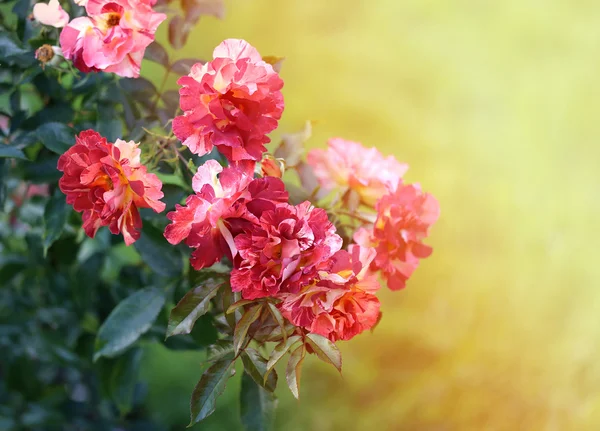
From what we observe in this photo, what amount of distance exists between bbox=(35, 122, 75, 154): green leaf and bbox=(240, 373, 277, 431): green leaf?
14.6 inches

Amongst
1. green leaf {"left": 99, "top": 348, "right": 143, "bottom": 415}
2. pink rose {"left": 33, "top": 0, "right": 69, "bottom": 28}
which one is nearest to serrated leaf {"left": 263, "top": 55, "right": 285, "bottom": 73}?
pink rose {"left": 33, "top": 0, "right": 69, "bottom": 28}

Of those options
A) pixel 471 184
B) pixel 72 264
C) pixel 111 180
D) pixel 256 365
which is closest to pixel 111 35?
pixel 111 180

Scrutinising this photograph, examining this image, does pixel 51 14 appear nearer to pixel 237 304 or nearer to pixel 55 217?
pixel 55 217

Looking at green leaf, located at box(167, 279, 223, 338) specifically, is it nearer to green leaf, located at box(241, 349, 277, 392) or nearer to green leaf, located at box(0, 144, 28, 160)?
green leaf, located at box(241, 349, 277, 392)

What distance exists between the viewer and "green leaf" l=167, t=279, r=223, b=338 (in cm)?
61

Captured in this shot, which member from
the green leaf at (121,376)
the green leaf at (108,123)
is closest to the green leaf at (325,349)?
the green leaf at (108,123)

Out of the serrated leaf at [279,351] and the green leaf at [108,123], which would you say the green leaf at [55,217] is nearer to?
the green leaf at [108,123]

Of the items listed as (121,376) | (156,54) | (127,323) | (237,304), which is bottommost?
(121,376)

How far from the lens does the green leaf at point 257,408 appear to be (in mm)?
727

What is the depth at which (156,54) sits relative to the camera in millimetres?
764

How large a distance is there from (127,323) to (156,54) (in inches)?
13.9

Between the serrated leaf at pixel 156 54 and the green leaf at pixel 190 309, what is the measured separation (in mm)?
307

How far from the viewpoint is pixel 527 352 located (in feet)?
3.70

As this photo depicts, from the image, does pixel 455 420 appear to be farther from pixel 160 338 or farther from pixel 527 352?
pixel 160 338
